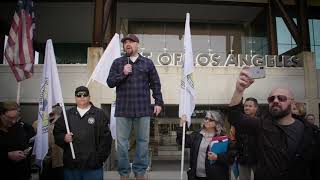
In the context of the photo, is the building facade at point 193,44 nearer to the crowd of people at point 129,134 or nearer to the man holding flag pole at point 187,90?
the man holding flag pole at point 187,90

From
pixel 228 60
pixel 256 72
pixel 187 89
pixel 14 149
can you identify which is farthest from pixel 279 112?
pixel 228 60

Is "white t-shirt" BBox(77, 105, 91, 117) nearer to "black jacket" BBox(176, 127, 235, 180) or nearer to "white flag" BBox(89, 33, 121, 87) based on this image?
"white flag" BBox(89, 33, 121, 87)

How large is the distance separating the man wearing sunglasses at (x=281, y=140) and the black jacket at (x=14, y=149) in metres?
→ 3.24

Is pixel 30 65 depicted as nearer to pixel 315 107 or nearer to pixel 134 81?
pixel 134 81

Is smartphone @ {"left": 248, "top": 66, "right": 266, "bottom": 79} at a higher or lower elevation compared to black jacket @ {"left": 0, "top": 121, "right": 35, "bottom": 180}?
higher

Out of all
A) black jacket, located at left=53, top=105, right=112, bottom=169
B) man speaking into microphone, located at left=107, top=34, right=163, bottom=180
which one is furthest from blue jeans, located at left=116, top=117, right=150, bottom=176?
black jacket, located at left=53, top=105, right=112, bottom=169

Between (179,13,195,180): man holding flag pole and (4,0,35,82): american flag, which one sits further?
(4,0,35,82): american flag

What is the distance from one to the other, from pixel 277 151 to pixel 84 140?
8.50ft

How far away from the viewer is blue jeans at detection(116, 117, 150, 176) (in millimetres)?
5094

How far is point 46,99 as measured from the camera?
592 centimetres

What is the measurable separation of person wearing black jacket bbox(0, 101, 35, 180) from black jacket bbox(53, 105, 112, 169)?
599 millimetres

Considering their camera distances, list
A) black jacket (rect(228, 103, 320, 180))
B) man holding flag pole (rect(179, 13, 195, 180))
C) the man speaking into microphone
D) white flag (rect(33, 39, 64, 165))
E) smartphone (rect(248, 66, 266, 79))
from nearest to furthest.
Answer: smartphone (rect(248, 66, 266, 79))
black jacket (rect(228, 103, 320, 180))
the man speaking into microphone
white flag (rect(33, 39, 64, 165))
man holding flag pole (rect(179, 13, 195, 180))

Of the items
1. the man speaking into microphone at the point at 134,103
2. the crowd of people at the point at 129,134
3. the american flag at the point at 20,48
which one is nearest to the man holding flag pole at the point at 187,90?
the crowd of people at the point at 129,134

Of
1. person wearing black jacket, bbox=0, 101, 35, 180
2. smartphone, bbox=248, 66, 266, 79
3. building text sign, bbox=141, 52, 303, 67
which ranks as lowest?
person wearing black jacket, bbox=0, 101, 35, 180
